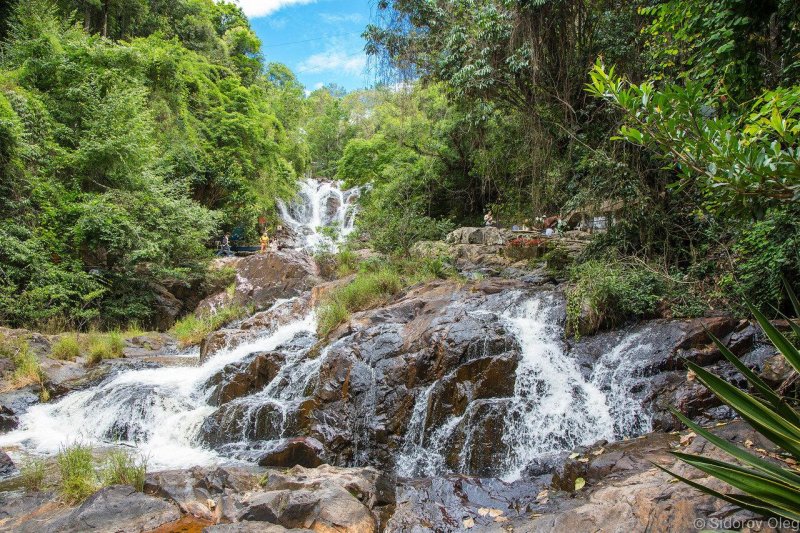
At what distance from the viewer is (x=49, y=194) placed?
1182 centimetres

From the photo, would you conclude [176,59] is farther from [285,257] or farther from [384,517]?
[384,517]

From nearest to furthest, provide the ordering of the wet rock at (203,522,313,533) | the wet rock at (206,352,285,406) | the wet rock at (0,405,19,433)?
the wet rock at (203,522,313,533) < the wet rock at (0,405,19,433) < the wet rock at (206,352,285,406)

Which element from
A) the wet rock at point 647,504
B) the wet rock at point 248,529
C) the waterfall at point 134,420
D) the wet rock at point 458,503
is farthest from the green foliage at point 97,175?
the wet rock at point 647,504

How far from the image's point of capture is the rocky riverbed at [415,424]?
149 inches

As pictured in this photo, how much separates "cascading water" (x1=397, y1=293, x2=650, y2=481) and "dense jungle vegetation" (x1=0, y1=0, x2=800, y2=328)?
4.57ft

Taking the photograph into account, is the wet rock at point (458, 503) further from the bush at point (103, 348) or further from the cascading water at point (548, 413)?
the bush at point (103, 348)

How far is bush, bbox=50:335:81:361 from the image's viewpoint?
30.2 ft

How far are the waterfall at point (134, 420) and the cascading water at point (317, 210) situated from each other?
42.9ft

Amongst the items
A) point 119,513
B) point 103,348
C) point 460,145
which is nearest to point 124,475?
point 119,513

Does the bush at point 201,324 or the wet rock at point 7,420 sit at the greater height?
the bush at point 201,324

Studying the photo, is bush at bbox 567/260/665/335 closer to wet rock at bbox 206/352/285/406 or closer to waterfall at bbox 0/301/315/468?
wet rock at bbox 206/352/285/406

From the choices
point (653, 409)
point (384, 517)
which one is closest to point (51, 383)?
point (384, 517)

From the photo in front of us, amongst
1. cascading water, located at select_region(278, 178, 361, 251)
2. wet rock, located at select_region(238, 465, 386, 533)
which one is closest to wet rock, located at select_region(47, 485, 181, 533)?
wet rock, located at select_region(238, 465, 386, 533)

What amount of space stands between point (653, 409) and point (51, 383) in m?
9.91
